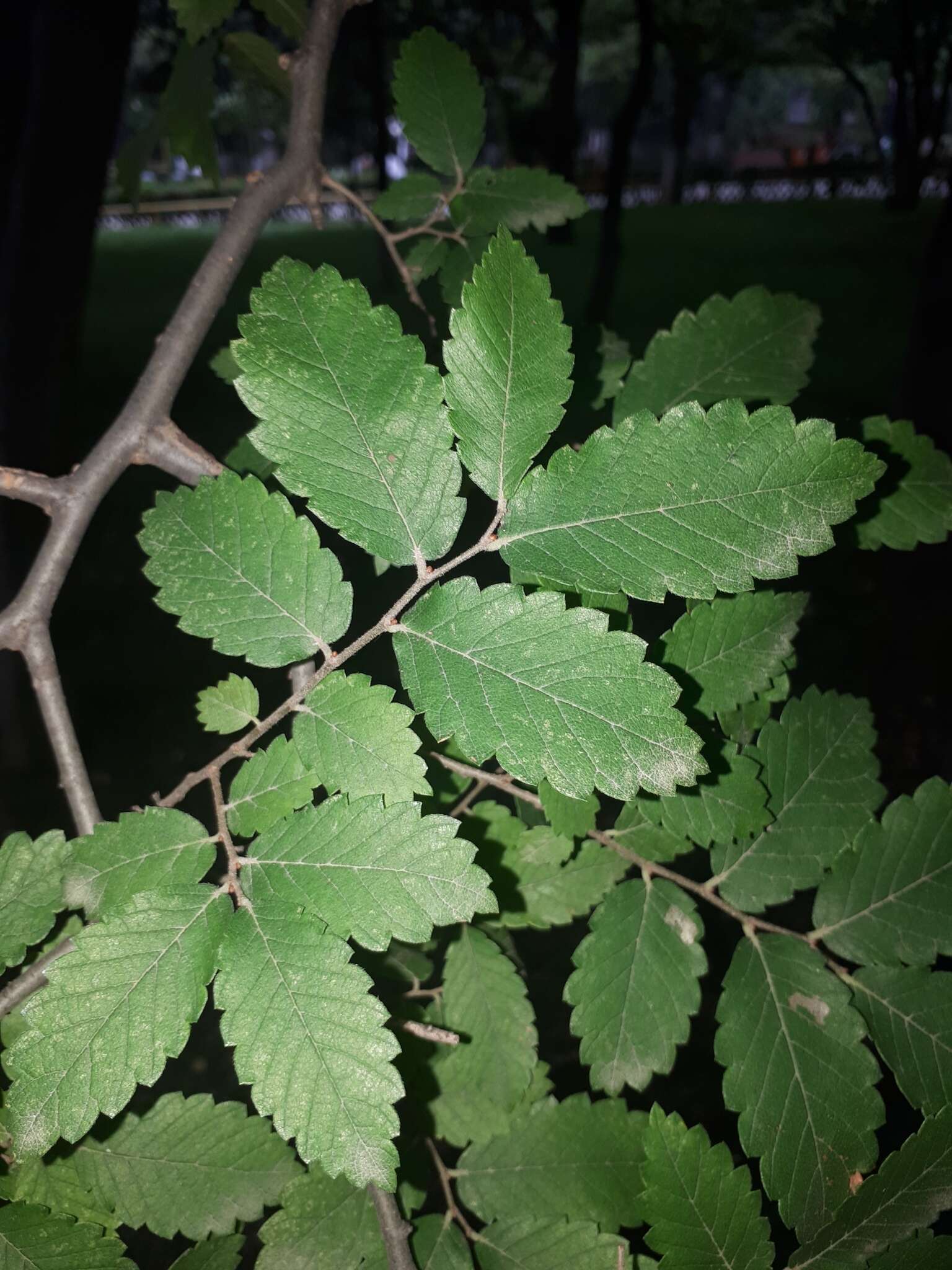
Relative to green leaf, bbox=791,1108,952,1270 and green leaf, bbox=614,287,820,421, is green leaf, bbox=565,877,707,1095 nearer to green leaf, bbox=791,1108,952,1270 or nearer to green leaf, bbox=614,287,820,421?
green leaf, bbox=791,1108,952,1270

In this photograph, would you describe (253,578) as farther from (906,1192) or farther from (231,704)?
(906,1192)

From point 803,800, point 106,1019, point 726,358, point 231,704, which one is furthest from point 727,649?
point 106,1019

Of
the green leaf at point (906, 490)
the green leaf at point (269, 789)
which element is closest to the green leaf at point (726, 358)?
the green leaf at point (906, 490)

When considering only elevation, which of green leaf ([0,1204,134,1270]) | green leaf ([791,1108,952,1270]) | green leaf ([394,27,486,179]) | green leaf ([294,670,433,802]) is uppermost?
green leaf ([394,27,486,179])

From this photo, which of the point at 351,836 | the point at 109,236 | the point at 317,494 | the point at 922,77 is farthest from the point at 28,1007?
the point at 109,236

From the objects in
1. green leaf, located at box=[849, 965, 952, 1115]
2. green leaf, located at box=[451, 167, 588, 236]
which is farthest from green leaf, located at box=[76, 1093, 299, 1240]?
green leaf, located at box=[451, 167, 588, 236]

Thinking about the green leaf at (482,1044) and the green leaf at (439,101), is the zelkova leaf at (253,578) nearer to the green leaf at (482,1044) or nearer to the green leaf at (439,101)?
the green leaf at (482,1044)
